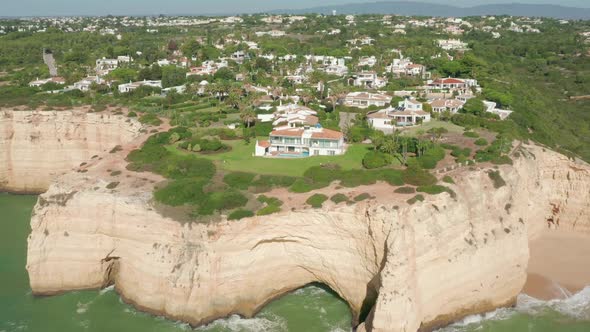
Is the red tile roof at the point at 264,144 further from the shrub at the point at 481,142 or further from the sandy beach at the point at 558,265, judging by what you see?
the sandy beach at the point at 558,265

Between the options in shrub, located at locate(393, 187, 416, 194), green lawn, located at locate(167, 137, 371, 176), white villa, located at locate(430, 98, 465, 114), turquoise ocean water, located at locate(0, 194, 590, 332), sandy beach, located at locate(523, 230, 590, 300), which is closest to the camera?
turquoise ocean water, located at locate(0, 194, 590, 332)

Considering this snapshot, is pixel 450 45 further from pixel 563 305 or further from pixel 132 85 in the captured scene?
pixel 563 305

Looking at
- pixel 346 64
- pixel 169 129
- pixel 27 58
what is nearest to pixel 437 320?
pixel 169 129

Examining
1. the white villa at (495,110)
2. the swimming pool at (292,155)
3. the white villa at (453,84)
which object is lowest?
the swimming pool at (292,155)

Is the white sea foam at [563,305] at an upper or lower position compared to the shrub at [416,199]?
lower

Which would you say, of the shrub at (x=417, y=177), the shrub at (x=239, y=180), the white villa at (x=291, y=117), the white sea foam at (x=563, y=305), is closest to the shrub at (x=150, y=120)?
the white villa at (x=291, y=117)

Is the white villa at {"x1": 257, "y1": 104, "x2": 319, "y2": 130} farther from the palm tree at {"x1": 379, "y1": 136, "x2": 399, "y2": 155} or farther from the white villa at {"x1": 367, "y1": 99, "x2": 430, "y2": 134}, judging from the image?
the palm tree at {"x1": 379, "y1": 136, "x2": 399, "y2": 155}

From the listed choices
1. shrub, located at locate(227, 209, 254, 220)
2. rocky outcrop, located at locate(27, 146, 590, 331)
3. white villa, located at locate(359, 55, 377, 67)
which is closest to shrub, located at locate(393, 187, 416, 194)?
rocky outcrop, located at locate(27, 146, 590, 331)
